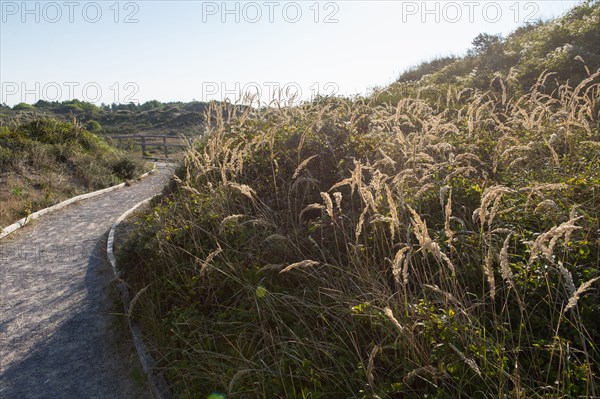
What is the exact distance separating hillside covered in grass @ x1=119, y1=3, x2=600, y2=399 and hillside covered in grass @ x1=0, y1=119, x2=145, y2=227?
6.66 meters

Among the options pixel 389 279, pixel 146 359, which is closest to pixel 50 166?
pixel 146 359

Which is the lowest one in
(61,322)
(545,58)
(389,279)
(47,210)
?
(61,322)

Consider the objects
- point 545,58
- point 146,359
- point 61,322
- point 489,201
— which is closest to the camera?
point 489,201

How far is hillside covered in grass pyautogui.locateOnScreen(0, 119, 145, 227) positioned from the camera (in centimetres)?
1209

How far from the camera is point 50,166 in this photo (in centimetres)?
1496

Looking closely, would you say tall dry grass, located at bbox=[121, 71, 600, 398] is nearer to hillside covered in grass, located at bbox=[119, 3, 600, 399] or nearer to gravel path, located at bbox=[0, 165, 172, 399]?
hillside covered in grass, located at bbox=[119, 3, 600, 399]

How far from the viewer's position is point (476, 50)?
59.0ft

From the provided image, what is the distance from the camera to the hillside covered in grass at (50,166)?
1209 cm

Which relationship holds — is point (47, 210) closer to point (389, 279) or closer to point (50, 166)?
point (50, 166)

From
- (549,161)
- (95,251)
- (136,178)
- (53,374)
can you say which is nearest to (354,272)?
(549,161)

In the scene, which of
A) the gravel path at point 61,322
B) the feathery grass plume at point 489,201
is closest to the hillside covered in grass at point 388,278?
the feathery grass plume at point 489,201

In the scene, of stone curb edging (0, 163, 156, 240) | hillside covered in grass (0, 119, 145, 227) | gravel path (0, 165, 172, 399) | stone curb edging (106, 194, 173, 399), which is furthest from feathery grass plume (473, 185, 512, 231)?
hillside covered in grass (0, 119, 145, 227)

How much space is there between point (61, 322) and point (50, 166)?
10.3m

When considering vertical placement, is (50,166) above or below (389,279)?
above
